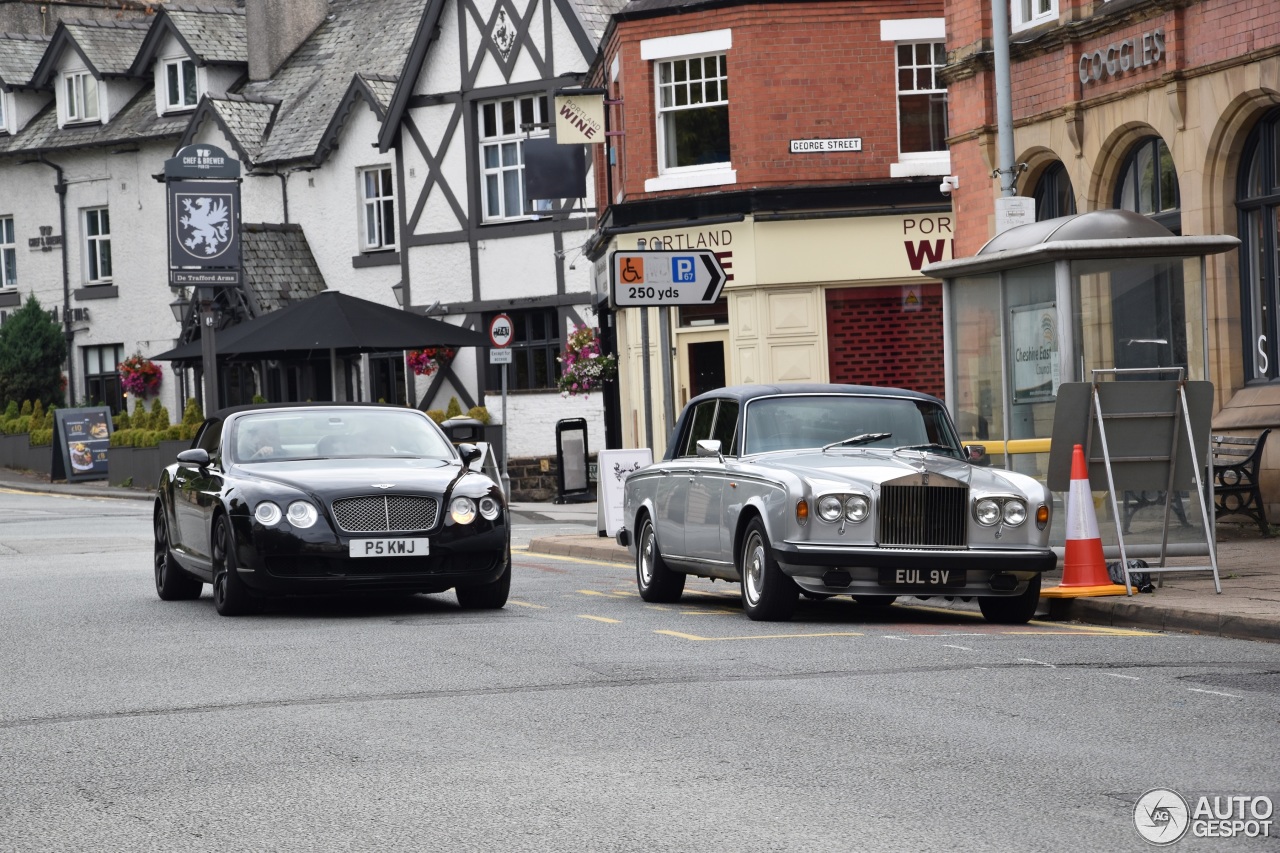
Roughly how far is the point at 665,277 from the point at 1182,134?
5.71m

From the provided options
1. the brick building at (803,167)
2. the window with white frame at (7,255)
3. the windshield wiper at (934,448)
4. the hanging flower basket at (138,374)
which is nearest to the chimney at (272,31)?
the hanging flower basket at (138,374)

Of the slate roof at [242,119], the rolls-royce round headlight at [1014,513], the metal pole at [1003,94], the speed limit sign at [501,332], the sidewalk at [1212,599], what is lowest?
the sidewalk at [1212,599]

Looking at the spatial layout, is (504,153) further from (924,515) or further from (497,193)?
(924,515)

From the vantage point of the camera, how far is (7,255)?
49469 mm

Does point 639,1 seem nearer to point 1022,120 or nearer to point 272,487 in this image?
point 1022,120

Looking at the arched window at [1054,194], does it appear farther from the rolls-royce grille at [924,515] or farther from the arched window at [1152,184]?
the rolls-royce grille at [924,515]

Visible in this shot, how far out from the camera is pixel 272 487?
44.0 feet

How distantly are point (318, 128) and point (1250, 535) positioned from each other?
28.9 meters

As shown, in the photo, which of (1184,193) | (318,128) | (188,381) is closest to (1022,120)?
(1184,193)

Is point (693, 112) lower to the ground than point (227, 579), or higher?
higher

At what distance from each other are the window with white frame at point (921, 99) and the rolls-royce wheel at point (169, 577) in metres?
17.1

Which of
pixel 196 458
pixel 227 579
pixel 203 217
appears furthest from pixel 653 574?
pixel 203 217

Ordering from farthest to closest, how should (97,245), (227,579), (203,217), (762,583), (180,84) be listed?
(97,245)
(180,84)
(203,217)
(227,579)
(762,583)

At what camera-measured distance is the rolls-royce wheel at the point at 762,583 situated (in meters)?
12.5
